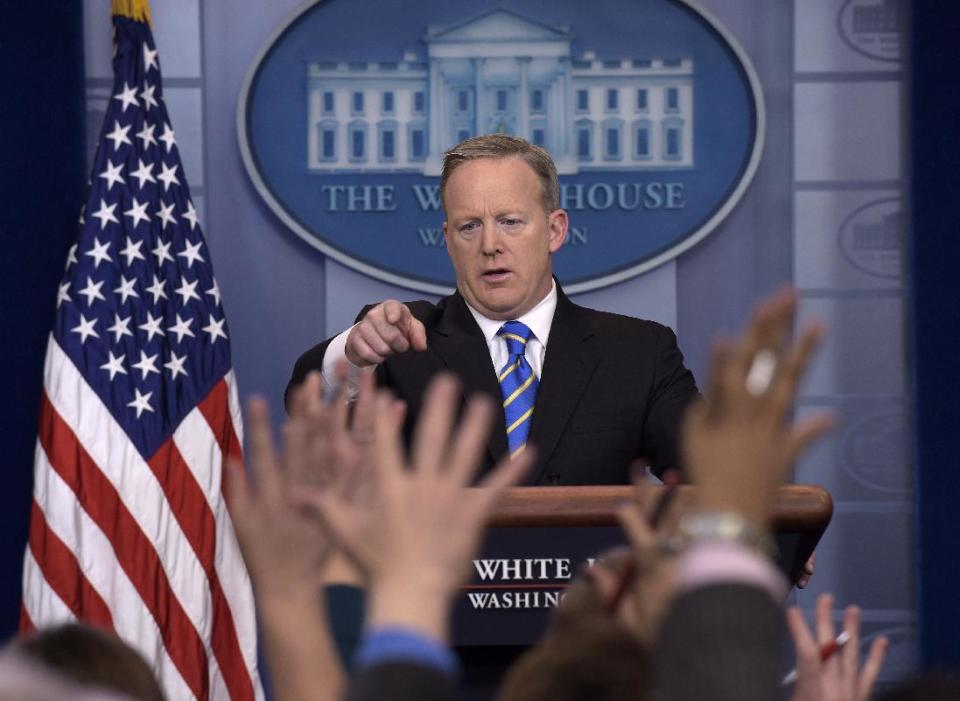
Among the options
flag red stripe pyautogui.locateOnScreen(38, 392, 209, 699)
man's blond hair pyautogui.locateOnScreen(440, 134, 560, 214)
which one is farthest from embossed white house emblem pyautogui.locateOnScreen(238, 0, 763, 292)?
man's blond hair pyautogui.locateOnScreen(440, 134, 560, 214)

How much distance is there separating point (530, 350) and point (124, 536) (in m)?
1.39

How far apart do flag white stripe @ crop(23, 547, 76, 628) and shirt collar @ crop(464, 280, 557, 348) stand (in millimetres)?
1431

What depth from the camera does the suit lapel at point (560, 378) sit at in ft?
7.55

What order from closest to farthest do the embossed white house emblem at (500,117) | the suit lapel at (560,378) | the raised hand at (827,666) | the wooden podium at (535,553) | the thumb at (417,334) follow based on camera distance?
1. the raised hand at (827,666)
2. the wooden podium at (535,553)
3. the thumb at (417,334)
4. the suit lapel at (560,378)
5. the embossed white house emblem at (500,117)

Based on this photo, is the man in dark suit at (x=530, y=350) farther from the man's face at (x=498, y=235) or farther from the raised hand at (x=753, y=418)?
the raised hand at (x=753, y=418)

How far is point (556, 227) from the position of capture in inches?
109

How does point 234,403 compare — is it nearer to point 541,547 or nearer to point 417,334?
point 417,334

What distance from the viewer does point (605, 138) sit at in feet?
12.8

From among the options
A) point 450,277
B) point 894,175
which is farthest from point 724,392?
point 894,175

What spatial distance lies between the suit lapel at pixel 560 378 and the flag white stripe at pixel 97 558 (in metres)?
1.46

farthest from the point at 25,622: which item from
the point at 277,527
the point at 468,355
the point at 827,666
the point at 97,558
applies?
the point at 277,527

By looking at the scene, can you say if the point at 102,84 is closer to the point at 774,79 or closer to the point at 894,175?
the point at 774,79

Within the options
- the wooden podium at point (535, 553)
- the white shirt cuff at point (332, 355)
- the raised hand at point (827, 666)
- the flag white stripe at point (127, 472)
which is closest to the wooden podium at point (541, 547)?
the wooden podium at point (535, 553)

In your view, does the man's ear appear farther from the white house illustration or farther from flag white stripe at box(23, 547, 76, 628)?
flag white stripe at box(23, 547, 76, 628)
